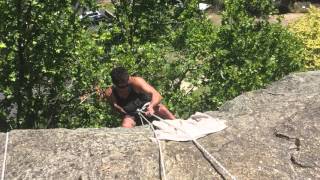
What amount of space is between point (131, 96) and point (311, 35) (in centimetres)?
1188

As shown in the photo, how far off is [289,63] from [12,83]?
6.66 meters

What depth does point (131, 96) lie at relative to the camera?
8.15 metres

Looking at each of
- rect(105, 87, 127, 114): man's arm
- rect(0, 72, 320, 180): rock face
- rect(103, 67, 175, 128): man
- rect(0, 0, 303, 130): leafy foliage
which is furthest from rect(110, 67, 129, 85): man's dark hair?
rect(0, 0, 303, 130): leafy foliage

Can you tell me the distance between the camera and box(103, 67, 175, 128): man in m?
7.82

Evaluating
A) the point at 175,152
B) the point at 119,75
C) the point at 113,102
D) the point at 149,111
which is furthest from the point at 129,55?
the point at 175,152

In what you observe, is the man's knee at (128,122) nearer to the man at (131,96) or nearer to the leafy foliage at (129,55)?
the man at (131,96)

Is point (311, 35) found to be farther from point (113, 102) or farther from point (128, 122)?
point (128, 122)

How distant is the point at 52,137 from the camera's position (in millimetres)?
Result: 6320

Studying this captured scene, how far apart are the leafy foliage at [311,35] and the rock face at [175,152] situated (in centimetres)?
1124

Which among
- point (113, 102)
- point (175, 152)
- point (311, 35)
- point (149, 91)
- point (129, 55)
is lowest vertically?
point (311, 35)

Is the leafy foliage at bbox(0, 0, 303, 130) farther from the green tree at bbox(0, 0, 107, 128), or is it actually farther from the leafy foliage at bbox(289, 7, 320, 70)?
the leafy foliage at bbox(289, 7, 320, 70)

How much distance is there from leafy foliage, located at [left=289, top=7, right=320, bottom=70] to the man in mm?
10251

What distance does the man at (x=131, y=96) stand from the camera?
782cm

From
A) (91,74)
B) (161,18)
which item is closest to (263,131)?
(91,74)
